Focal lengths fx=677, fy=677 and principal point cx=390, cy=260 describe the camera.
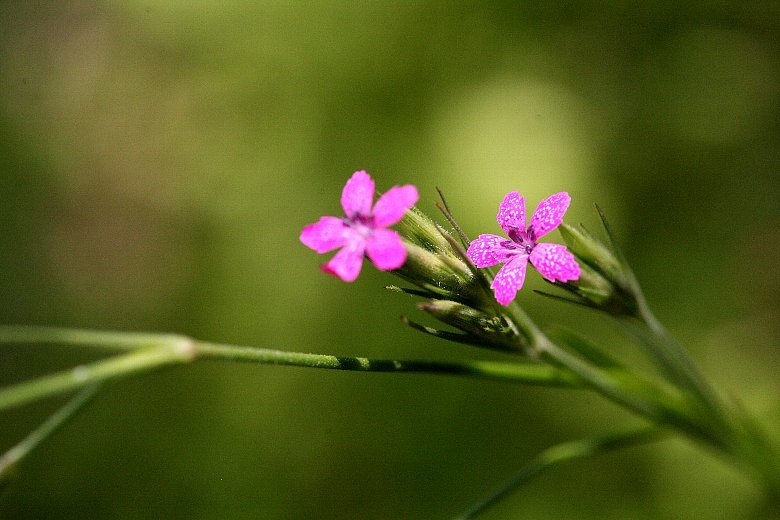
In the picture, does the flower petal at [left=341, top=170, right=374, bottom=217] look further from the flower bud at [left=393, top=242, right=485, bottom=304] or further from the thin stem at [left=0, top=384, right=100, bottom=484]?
the thin stem at [left=0, top=384, right=100, bottom=484]

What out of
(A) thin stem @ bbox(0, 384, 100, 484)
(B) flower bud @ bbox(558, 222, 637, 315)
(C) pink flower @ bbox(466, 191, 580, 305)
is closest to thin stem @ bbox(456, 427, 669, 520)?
(B) flower bud @ bbox(558, 222, 637, 315)

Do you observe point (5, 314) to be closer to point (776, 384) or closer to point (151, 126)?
point (151, 126)

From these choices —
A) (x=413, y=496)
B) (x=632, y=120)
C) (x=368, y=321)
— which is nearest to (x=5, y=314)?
(x=368, y=321)

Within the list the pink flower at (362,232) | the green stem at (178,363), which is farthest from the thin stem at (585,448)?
the pink flower at (362,232)

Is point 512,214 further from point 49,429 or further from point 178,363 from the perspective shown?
point 49,429

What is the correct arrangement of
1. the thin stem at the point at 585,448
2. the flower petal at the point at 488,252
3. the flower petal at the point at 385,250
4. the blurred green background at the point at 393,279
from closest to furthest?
the flower petal at the point at 385,250 < the flower petal at the point at 488,252 < the thin stem at the point at 585,448 < the blurred green background at the point at 393,279

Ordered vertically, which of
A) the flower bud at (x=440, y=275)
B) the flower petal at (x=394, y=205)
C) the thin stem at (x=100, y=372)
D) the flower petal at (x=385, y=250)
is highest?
the flower petal at (x=394, y=205)

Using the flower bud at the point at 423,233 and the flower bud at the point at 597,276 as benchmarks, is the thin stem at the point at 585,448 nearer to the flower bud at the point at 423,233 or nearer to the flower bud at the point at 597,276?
the flower bud at the point at 597,276
